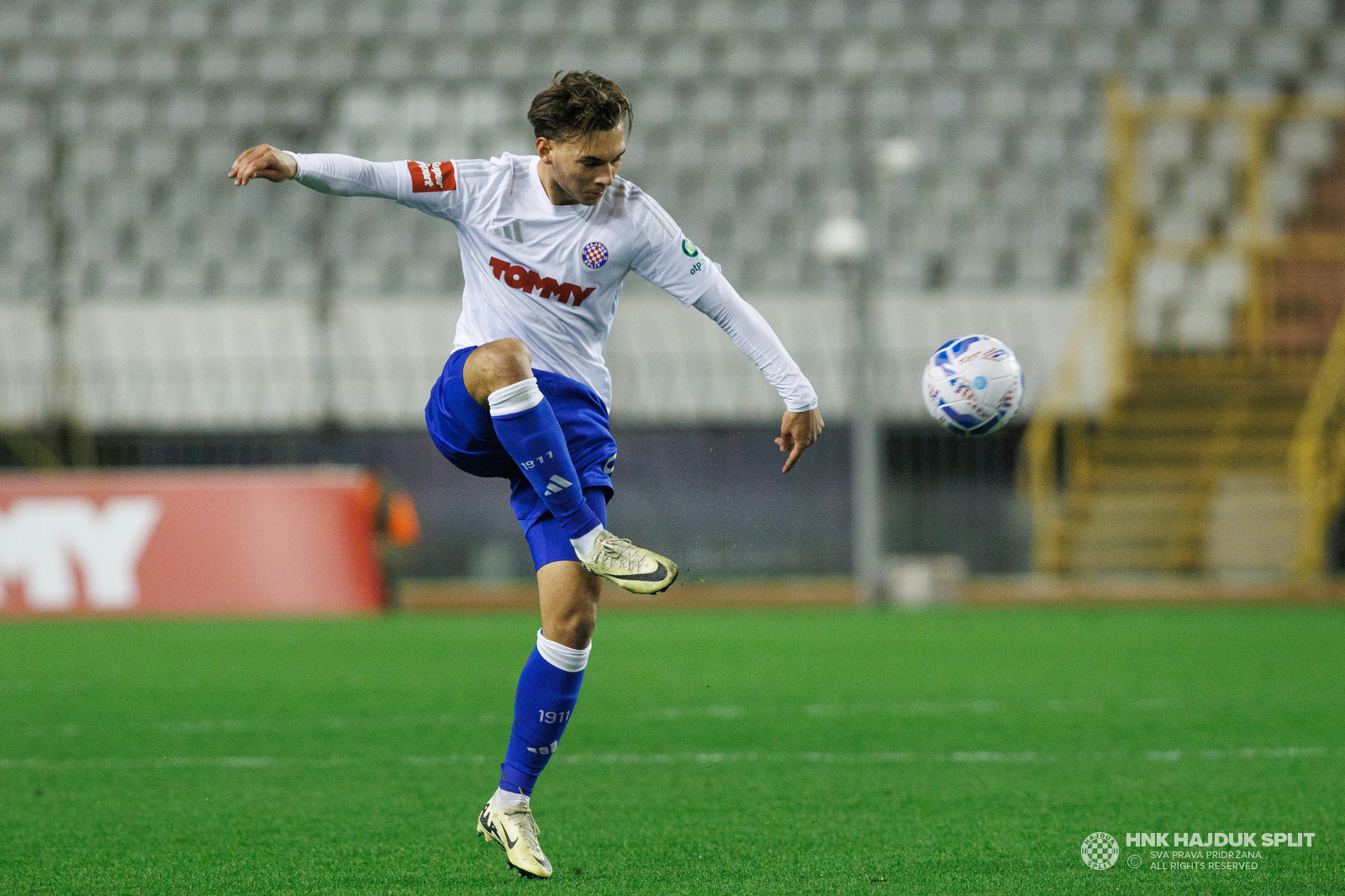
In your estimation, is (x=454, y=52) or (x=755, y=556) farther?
(x=454, y=52)

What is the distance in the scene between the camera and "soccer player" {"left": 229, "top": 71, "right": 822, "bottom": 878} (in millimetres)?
3842

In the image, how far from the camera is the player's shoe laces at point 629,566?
383 cm

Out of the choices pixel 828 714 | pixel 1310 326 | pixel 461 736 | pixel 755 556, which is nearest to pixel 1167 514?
pixel 1310 326

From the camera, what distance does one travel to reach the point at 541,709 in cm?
395

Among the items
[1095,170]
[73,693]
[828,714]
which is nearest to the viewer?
[828,714]

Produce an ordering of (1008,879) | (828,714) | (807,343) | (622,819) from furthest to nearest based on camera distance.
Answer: (807,343) < (828,714) < (622,819) < (1008,879)

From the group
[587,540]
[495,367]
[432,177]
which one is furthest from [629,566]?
[432,177]

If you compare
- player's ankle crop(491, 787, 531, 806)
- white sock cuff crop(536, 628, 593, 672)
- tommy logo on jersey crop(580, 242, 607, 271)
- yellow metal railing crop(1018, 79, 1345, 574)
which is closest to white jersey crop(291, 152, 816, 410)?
tommy logo on jersey crop(580, 242, 607, 271)

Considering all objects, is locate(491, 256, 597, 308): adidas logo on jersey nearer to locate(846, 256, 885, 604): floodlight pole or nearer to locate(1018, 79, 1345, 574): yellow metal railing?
locate(846, 256, 885, 604): floodlight pole

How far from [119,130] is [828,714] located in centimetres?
1412

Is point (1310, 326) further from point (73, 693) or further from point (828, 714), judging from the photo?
point (73, 693)

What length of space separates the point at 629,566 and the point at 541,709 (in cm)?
46

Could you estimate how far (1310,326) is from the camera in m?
16.2

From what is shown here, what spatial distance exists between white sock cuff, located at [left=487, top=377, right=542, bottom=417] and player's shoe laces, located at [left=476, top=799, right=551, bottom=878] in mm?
1008
